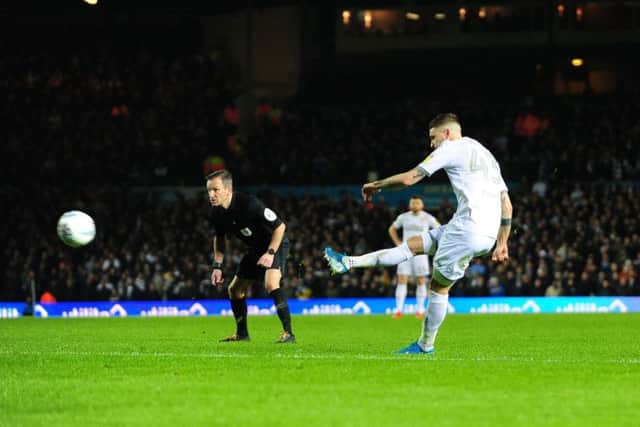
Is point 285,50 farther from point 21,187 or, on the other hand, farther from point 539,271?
point 539,271

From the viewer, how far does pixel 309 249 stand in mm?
37906

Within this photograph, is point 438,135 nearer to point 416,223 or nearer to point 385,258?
point 385,258

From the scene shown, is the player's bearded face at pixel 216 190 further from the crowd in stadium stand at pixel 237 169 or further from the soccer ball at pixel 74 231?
the crowd in stadium stand at pixel 237 169

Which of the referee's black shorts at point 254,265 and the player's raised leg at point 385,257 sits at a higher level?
the player's raised leg at point 385,257

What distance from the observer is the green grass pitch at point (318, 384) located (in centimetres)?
876

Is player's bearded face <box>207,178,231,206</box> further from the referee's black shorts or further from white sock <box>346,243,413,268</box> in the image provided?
white sock <box>346,243,413,268</box>

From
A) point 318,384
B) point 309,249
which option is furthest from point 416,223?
point 318,384

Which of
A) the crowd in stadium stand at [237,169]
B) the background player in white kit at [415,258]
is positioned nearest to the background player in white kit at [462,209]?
the background player in white kit at [415,258]

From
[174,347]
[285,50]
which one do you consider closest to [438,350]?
[174,347]

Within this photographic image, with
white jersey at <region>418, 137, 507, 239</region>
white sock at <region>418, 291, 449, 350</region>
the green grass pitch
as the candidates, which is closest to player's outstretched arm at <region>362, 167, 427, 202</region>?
white jersey at <region>418, 137, 507, 239</region>

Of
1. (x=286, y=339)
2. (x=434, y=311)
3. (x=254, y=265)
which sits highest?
(x=254, y=265)

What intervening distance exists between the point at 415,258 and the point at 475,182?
48.7 ft

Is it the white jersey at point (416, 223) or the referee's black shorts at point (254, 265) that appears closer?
the referee's black shorts at point (254, 265)

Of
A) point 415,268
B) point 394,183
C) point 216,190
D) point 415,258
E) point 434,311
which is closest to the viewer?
point 394,183
